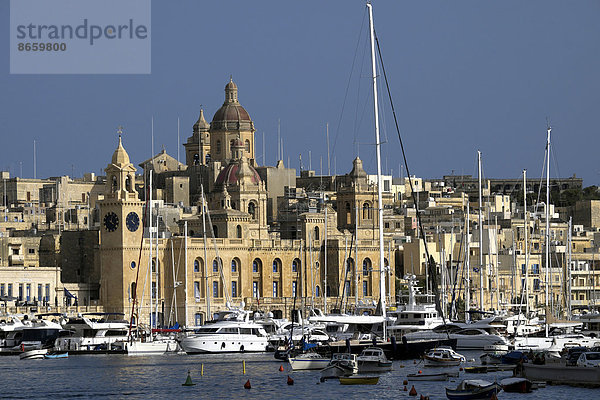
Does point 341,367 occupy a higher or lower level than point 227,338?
lower

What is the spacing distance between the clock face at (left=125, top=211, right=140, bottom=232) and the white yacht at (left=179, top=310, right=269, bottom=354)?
73.9 feet

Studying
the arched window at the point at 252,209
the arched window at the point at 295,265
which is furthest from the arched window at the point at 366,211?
the arched window at the point at 252,209

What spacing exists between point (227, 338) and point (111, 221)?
25640 millimetres

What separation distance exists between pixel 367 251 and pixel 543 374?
212 feet

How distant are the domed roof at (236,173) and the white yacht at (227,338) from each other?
39302mm

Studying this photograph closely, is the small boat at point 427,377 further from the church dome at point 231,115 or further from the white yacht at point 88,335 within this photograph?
the church dome at point 231,115

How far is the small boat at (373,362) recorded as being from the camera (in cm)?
7462

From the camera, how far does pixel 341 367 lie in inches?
2923

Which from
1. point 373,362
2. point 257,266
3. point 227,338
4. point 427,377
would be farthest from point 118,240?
point 427,377

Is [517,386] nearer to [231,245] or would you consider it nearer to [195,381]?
A: [195,381]

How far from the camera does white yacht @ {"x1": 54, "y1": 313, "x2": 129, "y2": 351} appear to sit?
3784 inches

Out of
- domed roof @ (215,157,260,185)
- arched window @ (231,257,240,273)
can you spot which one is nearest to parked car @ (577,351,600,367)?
arched window @ (231,257,240,273)

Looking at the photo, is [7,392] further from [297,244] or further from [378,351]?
[297,244]

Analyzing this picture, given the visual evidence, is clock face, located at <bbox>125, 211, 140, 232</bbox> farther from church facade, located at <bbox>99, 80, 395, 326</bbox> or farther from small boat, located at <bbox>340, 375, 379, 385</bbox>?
small boat, located at <bbox>340, 375, 379, 385</bbox>
